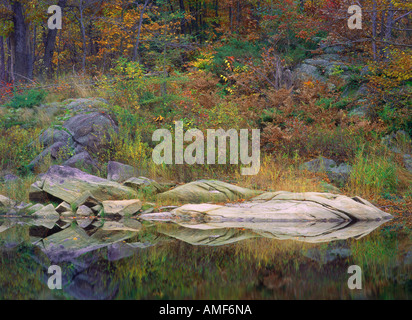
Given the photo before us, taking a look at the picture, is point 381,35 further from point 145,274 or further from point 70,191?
point 145,274

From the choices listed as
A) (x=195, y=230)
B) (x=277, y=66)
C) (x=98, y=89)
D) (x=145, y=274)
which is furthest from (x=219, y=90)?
(x=145, y=274)

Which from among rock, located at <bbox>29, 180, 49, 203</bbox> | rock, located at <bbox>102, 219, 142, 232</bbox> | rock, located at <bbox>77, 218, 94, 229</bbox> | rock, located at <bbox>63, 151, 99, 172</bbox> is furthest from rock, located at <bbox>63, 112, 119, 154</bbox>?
rock, located at <bbox>102, 219, 142, 232</bbox>

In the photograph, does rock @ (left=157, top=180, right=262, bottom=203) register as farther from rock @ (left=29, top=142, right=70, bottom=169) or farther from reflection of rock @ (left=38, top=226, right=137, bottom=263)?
rock @ (left=29, top=142, right=70, bottom=169)

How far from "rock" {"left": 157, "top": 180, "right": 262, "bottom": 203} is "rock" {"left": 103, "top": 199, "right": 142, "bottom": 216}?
31.5 inches

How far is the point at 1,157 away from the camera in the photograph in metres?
12.5

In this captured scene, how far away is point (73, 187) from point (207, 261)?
18.8 feet

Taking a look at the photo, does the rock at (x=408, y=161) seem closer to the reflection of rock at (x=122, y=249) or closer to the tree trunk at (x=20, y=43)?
the reflection of rock at (x=122, y=249)

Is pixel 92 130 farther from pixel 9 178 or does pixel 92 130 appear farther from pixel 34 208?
pixel 34 208

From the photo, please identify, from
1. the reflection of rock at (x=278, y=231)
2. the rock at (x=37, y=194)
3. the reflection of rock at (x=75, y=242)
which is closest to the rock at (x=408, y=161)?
the reflection of rock at (x=278, y=231)

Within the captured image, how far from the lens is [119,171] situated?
453 inches

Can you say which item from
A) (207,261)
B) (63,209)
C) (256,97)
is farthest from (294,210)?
(256,97)

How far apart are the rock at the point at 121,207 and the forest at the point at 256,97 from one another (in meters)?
0.82

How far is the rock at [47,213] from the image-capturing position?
968cm

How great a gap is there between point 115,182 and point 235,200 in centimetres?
280
